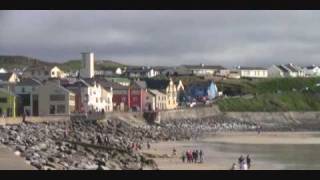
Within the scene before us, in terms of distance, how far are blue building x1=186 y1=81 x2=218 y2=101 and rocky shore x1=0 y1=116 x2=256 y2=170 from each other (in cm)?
1406

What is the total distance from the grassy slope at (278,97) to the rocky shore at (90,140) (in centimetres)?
1028

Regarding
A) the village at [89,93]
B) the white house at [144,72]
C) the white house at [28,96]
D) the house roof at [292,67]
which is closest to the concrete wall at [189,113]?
the village at [89,93]

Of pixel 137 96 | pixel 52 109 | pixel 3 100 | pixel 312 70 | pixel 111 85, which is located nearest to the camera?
pixel 3 100

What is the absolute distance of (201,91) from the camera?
77.1m

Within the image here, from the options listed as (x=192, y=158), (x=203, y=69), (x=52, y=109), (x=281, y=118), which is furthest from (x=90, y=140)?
(x=203, y=69)

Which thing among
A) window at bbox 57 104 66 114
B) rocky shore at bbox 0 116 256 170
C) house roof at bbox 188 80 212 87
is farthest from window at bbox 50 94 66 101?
house roof at bbox 188 80 212 87

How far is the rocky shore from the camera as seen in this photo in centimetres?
1675

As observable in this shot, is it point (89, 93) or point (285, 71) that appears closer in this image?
point (89, 93)

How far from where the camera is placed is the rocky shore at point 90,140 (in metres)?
16.8

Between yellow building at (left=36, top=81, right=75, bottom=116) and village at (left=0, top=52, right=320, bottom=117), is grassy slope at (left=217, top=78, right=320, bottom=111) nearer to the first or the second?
village at (left=0, top=52, right=320, bottom=117)

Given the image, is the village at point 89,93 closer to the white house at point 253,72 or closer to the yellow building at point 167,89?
the yellow building at point 167,89

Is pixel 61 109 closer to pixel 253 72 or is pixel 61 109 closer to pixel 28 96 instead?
pixel 28 96

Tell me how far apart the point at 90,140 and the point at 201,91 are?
161 feet
